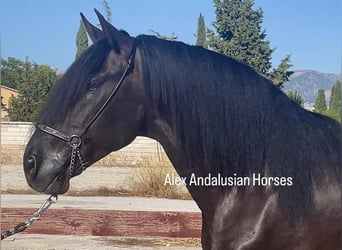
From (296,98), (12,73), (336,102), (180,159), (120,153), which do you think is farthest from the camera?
(12,73)

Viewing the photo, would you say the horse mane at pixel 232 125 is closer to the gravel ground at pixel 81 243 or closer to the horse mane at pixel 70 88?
the horse mane at pixel 70 88

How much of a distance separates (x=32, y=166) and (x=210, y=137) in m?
0.75

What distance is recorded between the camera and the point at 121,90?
2.15 meters

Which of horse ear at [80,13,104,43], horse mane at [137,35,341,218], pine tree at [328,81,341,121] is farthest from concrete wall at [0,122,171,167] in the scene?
horse mane at [137,35,341,218]

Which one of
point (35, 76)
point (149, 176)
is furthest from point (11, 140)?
point (35, 76)

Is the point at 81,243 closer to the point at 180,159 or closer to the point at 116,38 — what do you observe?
the point at 180,159

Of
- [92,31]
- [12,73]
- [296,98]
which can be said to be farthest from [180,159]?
[12,73]

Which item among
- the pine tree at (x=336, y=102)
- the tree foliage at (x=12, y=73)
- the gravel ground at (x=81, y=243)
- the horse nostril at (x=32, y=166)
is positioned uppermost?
the tree foliage at (x=12, y=73)

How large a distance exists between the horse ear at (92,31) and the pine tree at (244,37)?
17.8m

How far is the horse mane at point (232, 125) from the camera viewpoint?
213 cm

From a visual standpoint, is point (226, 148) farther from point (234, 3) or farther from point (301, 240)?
point (234, 3)

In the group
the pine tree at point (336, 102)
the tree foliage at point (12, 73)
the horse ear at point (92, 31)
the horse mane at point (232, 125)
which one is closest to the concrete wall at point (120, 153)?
the pine tree at point (336, 102)

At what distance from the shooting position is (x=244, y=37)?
21.4 m

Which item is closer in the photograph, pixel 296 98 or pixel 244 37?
pixel 296 98
